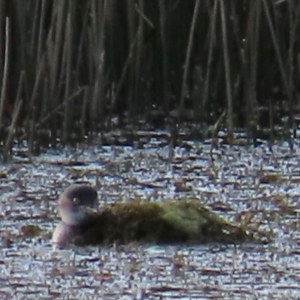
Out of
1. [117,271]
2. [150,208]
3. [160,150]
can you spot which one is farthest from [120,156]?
[117,271]

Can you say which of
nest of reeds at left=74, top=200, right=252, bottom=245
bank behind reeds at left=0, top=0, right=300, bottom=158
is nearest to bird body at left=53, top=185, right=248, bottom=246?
nest of reeds at left=74, top=200, right=252, bottom=245

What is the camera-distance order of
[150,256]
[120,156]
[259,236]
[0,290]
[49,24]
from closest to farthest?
1. [0,290]
2. [150,256]
3. [259,236]
4. [120,156]
5. [49,24]

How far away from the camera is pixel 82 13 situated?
7273mm

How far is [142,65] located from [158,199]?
→ 6.40 feet

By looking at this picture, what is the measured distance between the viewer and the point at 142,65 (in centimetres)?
758

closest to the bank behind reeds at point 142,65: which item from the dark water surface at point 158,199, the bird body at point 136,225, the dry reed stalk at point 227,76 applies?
the dry reed stalk at point 227,76

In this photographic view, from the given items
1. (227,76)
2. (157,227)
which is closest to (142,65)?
(227,76)

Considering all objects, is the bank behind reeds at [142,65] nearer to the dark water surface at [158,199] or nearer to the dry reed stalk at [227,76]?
the dry reed stalk at [227,76]

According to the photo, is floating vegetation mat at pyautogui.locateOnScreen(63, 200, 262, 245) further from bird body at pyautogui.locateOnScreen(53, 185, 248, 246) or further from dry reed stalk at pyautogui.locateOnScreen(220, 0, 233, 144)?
dry reed stalk at pyautogui.locateOnScreen(220, 0, 233, 144)

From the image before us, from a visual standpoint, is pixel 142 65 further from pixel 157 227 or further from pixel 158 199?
pixel 157 227

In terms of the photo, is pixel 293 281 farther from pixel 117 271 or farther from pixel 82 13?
pixel 82 13

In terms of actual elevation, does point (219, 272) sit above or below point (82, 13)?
below

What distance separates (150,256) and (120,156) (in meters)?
2.27

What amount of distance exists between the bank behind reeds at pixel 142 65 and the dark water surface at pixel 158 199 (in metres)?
0.24
